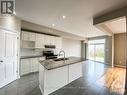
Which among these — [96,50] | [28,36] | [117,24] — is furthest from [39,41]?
[96,50]

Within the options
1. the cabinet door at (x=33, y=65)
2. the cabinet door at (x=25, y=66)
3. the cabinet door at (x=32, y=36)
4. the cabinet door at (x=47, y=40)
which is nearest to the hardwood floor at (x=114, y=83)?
the cabinet door at (x=33, y=65)

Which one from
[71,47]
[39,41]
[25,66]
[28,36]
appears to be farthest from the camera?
[71,47]

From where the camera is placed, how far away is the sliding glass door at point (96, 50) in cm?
1017

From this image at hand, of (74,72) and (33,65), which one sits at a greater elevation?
(33,65)

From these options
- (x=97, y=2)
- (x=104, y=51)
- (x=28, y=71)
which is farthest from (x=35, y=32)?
(x=104, y=51)

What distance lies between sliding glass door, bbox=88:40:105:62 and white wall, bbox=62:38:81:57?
51.6 inches

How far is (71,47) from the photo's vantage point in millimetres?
10734

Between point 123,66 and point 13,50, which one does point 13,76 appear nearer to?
point 13,50

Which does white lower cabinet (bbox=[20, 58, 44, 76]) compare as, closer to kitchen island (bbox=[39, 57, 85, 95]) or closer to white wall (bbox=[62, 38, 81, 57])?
kitchen island (bbox=[39, 57, 85, 95])

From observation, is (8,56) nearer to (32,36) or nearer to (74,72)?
(32,36)

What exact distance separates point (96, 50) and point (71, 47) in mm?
2843

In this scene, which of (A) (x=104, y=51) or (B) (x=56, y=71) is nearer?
(B) (x=56, y=71)

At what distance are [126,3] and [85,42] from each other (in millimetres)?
8978

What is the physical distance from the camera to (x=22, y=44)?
5.44 metres
